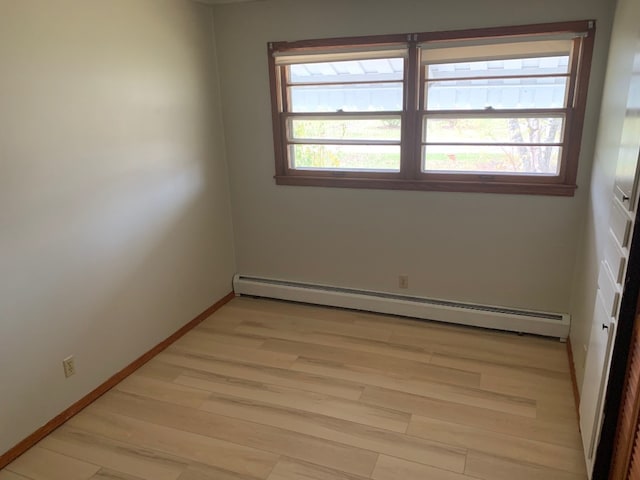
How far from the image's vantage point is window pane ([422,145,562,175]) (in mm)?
2910

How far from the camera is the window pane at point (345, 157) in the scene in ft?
10.7

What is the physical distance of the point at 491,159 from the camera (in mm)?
3018

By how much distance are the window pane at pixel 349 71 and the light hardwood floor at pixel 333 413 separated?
69.8 inches

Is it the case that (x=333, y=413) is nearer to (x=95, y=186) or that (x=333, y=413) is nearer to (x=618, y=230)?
(x=618, y=230)

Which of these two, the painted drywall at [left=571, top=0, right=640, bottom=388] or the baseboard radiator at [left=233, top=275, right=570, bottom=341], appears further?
the baseboard radiator at [left=233, top=275, right=570, bottom=341]

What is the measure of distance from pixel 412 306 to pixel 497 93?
5.17 feet

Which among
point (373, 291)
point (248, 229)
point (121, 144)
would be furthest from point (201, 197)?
point (373, 291)

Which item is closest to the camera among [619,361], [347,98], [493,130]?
[619,361]

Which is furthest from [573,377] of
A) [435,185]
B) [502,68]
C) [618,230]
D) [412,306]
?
[502,68]

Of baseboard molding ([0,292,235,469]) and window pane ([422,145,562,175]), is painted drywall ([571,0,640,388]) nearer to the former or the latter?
window pane ([422,145,562,175])

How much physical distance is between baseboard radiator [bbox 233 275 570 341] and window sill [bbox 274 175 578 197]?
829 millimetres

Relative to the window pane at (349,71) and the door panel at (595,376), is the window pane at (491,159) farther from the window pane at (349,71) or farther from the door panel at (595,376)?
the door panel at (595,376)

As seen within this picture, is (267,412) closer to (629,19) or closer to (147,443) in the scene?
(147,443)

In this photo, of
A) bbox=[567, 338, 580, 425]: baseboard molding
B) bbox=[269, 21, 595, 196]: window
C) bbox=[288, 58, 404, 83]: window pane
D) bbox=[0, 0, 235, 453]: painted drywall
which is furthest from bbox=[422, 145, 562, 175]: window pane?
bbox=[0, 0, 235, 453]: painted drywall
